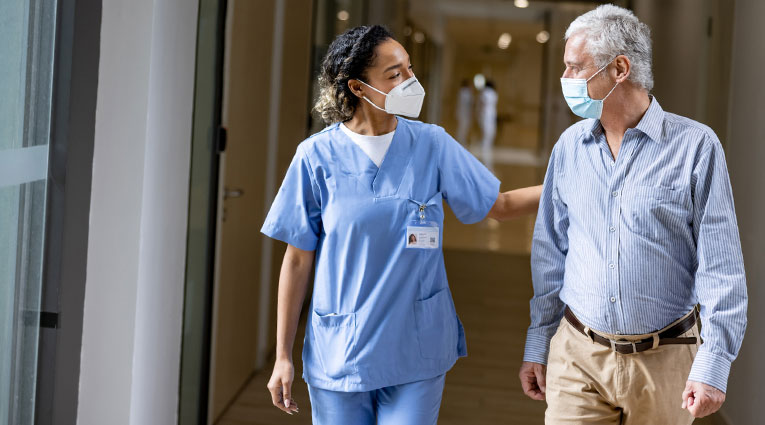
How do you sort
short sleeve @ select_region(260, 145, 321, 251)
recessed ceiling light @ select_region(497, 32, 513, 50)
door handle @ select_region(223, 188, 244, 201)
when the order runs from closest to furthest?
1. short sleeve @ select_region(260, 145, 321, 251)
2. door handle @ select_region(223, 188, 244, 201)
3. recessed ceiling light @ select_region(497, 32, 513, 50)

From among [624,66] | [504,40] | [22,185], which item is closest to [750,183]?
[624,66]

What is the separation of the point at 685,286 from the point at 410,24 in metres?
9.99

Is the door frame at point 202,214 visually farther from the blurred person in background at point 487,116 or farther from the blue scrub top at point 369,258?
the blurred person in background at point 487,116

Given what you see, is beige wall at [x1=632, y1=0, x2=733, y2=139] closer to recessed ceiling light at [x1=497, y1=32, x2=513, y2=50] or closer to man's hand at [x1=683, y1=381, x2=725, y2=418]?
man's hand at [x1=683, y1=381, x2=725, y2=418]

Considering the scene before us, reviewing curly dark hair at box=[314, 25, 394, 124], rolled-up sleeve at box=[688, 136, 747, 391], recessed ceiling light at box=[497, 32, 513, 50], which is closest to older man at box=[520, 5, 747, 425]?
rolled-up sleeve at box=[688, 136, 747, 391]

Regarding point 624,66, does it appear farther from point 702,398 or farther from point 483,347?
point 483,347

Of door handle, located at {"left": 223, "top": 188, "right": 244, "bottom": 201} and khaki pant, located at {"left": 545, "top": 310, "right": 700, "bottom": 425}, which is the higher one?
door handle, located at {"left": 223, "top": 188, "right": 244, "bottom": 201}

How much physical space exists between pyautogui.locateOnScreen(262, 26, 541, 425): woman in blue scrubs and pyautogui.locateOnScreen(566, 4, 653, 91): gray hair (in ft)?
1.17

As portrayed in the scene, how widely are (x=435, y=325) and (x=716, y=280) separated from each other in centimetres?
55

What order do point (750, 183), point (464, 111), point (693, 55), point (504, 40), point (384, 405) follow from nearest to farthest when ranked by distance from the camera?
1. point (384, 405)
2. point (750, 183)
3. point (693, 55)
4. point (464, 111)
5. point (504, 40)

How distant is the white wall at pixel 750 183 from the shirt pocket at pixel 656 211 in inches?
62.7

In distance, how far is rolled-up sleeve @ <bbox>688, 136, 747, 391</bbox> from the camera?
1580 millimetres

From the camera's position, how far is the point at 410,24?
37.1ft

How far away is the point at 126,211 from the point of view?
2.44m
